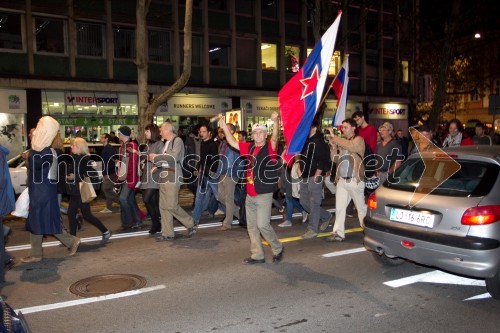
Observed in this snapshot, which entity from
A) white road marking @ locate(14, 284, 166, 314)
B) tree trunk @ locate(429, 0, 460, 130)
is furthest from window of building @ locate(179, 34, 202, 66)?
white road marking @ locate(14, 284, 166, 314)

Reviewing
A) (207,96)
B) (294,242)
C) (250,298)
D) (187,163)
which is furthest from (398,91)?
(250,298)

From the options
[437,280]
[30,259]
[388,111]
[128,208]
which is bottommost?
[437,280]

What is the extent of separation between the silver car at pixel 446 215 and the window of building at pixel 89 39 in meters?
19.7

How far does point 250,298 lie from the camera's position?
17.1ft

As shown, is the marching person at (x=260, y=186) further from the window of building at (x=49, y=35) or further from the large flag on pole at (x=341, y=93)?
the window of building at (x=49, y=35)

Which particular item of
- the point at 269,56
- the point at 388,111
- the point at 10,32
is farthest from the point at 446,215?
the point at 388,111

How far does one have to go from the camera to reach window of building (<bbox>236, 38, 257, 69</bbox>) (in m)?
27.2

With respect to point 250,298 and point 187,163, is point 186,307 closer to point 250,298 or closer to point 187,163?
point 250,298

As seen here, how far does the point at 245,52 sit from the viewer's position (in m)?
27.5

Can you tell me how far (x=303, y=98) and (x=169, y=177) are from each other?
256cm

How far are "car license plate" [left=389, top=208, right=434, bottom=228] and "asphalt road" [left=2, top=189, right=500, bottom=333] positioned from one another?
79 centimetres

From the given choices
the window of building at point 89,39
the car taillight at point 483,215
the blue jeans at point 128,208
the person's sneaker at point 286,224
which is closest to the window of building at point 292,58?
the window of building at point 89,39

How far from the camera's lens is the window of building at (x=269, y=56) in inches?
1129

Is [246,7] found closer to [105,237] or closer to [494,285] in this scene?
[105,237]
